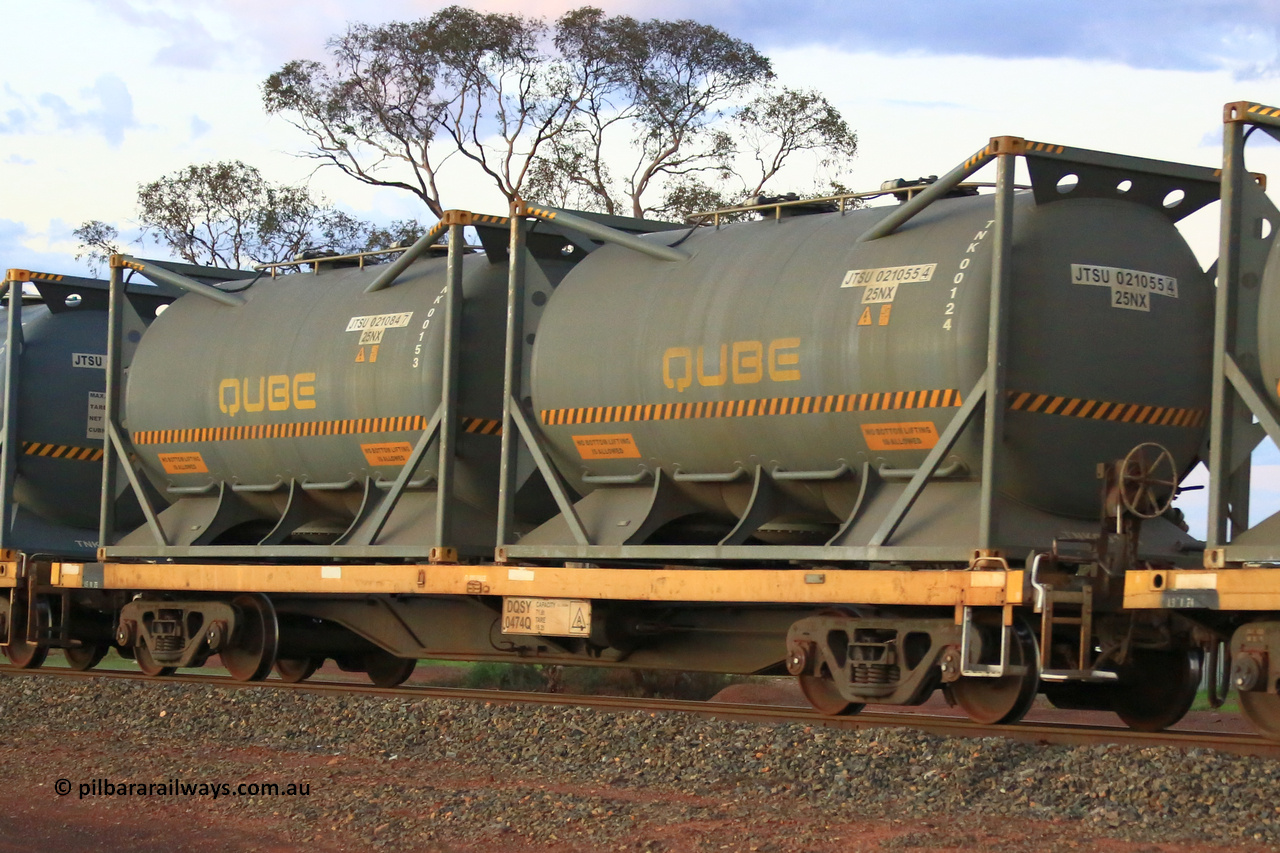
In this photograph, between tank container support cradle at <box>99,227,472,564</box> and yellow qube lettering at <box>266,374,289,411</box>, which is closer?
tank container support cradle at <box>99,227,472,564</box>

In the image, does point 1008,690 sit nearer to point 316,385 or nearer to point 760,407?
point 760,407

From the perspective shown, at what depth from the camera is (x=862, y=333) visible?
11.1 m

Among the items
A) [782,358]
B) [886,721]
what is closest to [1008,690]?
[886,721]

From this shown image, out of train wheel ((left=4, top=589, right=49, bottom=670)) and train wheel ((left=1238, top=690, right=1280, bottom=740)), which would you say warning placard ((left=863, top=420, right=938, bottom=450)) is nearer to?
train wheel ((left=1238, top=690, right=1280, bottom=740))

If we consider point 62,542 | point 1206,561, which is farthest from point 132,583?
point 1206,561

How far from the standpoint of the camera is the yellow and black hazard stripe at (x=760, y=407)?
10.8 metres

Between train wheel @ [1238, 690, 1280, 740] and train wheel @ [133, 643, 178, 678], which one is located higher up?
train wheel @ [1238, 690, 1280, 740]

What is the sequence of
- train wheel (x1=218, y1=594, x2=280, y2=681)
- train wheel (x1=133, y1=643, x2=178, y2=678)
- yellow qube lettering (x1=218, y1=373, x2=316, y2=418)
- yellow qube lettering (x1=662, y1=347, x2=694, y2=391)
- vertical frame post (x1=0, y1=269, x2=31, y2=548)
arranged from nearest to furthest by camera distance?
yellow qube lettering (x1=662, y1=347, x2=694, y2=391), yellow qube lettering (x1=218, y1=373, x2=316, y2=418), train wheel (x1=218, y1=594, x2=280, y2=681), train wheel (x1=133, y1=643, x2=178, y2=678), vertical frame post (x1=0, y1=269, x2=31, y2=548)

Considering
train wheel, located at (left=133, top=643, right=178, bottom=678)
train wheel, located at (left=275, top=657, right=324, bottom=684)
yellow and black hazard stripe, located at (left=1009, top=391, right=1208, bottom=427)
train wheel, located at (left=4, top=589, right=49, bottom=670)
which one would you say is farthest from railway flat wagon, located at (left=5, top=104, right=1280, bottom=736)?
train wheel, located at (left=4, top=589, right=49, bottom=670)

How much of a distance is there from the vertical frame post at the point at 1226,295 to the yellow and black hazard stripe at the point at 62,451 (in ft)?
41.2

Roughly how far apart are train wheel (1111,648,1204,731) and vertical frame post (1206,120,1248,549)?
1.98 metres

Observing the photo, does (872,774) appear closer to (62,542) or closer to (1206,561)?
(1206,561)

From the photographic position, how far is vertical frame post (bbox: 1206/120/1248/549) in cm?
988

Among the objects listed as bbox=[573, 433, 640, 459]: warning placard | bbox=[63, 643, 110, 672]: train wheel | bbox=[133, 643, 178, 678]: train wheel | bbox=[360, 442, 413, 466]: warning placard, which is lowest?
bbox=[63, 643, 110, 672]: train wheel
